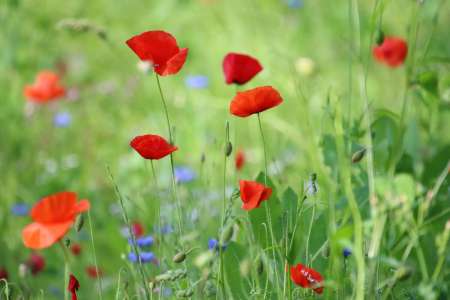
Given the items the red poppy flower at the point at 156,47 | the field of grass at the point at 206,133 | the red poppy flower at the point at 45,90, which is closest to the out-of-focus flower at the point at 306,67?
the field of grass at the point at 206,133

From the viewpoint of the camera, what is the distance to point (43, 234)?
138cm

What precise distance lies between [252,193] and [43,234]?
→ 0.37 m

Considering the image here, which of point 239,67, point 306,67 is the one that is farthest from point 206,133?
point 239,67

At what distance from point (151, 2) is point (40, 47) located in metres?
1.14

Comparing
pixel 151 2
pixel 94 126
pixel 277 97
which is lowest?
pixel 94 126

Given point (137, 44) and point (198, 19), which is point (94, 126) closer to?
point (198, 19)

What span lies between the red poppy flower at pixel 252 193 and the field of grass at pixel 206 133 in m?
0.09

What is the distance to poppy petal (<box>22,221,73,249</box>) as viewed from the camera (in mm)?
1359

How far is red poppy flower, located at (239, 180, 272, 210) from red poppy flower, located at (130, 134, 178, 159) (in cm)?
12

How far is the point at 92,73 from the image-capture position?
411 centimetres

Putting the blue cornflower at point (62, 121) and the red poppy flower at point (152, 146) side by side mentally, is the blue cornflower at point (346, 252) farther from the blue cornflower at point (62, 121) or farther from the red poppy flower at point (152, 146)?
the blue cornflower at point (62, 121)

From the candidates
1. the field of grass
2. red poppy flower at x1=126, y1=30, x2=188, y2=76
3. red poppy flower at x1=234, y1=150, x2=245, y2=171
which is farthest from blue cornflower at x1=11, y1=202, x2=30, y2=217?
red poppy flower at x1=126, y1=30, x2=188, y2=76

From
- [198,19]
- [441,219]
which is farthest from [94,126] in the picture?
[441,219]

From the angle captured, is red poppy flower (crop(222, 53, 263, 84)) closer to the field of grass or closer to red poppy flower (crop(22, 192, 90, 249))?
the field of grass
